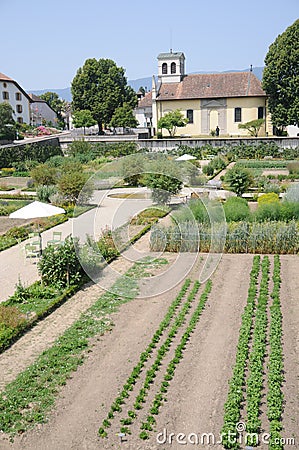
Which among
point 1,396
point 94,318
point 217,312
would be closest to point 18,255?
point 94,318

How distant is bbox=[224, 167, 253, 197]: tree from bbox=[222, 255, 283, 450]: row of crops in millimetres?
11411

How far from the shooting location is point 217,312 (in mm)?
11203

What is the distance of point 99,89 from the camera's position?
175 feet

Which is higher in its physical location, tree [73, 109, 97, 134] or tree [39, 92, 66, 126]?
tree [39, 92, 66, 126]

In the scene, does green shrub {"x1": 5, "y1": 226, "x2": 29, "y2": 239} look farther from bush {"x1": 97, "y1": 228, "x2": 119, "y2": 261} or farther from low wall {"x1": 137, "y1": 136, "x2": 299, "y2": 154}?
low wall {"x1": 137, "y1": 136, "x2": 299, "y2": 154}

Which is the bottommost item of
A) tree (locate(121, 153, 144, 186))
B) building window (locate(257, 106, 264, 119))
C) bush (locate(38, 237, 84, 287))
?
bush (locate(38, 237, 84, 287))

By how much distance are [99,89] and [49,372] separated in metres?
47.2

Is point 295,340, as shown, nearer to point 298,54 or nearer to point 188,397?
point 188,397

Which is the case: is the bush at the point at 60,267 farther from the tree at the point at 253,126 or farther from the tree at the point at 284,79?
the tree at the point at 253,126

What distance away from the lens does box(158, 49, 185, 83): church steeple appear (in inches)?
2087

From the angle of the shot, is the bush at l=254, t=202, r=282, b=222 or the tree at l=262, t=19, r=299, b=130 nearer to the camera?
the bush at l=254, t=202, r=282, b=222

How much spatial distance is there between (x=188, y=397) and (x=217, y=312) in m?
3.33

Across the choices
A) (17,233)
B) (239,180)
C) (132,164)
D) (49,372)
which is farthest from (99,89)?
(49,372)

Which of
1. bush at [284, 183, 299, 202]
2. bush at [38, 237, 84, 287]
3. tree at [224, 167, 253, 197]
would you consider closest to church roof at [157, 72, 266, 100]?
tree at [224, 167, 253, 197]
